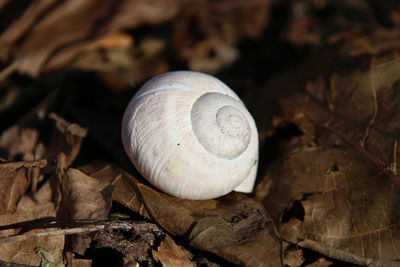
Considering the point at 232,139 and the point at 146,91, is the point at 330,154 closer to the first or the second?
the point at 232,139

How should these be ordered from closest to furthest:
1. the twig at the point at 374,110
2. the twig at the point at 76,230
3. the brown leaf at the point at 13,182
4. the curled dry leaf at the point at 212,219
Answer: the twig at the point at 76,230 < the curled dry leaf at the point at 212,219 < the brown leaf at the point at 13,182 < the twig at the point at 374,110

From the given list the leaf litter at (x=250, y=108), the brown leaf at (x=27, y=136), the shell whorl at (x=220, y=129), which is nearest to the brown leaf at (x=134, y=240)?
the leaf litter at (x=250, y=108)

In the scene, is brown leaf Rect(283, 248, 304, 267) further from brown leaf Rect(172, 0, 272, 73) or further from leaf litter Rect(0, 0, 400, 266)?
brown leaf Rect(172, 0, 272, 73)

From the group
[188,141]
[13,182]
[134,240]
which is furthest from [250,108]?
[13,182]

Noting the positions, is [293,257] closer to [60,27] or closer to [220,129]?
[220,129]

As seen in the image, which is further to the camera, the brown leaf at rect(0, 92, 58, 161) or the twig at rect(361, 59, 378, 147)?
the brown leaf at rect(0, 92, 58, 161)

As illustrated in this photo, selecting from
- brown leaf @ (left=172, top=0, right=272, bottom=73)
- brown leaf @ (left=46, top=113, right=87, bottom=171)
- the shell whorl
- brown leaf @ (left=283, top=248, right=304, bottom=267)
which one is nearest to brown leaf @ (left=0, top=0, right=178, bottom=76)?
brown leaf @ (left=172, top=0, right=272, bottom=73)

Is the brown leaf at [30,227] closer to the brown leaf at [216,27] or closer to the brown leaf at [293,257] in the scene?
the brown leaf at [293,257]
